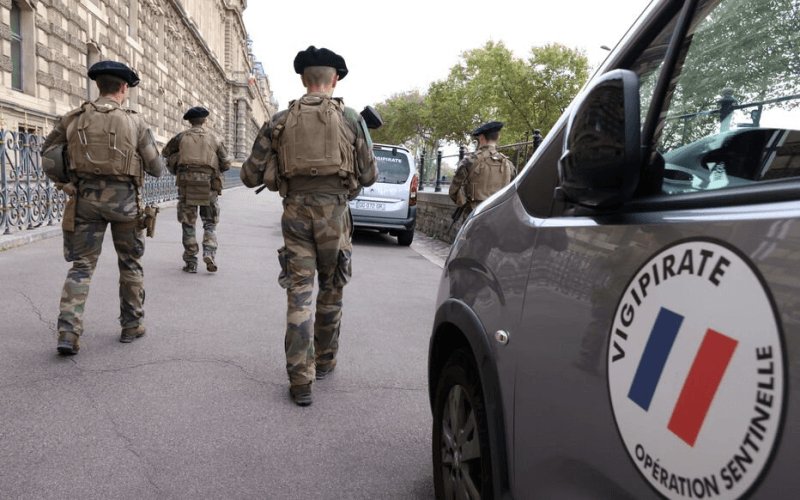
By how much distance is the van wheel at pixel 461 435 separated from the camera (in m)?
1.94

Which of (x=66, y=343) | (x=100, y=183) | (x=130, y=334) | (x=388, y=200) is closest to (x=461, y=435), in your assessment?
(x=66, y=343)

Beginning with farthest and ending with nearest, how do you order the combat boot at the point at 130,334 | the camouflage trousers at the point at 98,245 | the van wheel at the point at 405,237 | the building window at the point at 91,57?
1. the building window at the point at 91,57
2. the van wheel at the point at 405,237
3. the combat boot at the point at 130,334
4. the camouflage trousers at the point at 98,245

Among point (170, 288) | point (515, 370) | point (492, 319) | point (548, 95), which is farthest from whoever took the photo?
point (548, 95)

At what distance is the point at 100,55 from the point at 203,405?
24.4 meters

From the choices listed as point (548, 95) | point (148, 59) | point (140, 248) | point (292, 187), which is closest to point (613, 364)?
point (292, 187)

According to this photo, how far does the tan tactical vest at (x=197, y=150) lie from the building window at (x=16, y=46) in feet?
41.9

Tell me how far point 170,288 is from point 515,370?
6065 mm

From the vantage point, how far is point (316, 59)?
391cm

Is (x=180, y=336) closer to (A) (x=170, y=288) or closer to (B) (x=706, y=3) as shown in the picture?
(A) (x=170, y=288)

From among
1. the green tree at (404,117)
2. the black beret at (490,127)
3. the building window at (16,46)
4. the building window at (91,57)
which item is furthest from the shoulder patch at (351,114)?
the green tree at (404,117)

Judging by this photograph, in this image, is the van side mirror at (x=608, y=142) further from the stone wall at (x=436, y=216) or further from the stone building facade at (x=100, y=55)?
the stone building facade at (x=100, y=55)

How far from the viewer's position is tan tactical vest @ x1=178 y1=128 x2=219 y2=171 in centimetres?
818

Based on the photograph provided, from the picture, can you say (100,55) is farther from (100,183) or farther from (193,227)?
(100,183)

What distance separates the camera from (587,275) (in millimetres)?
1392
